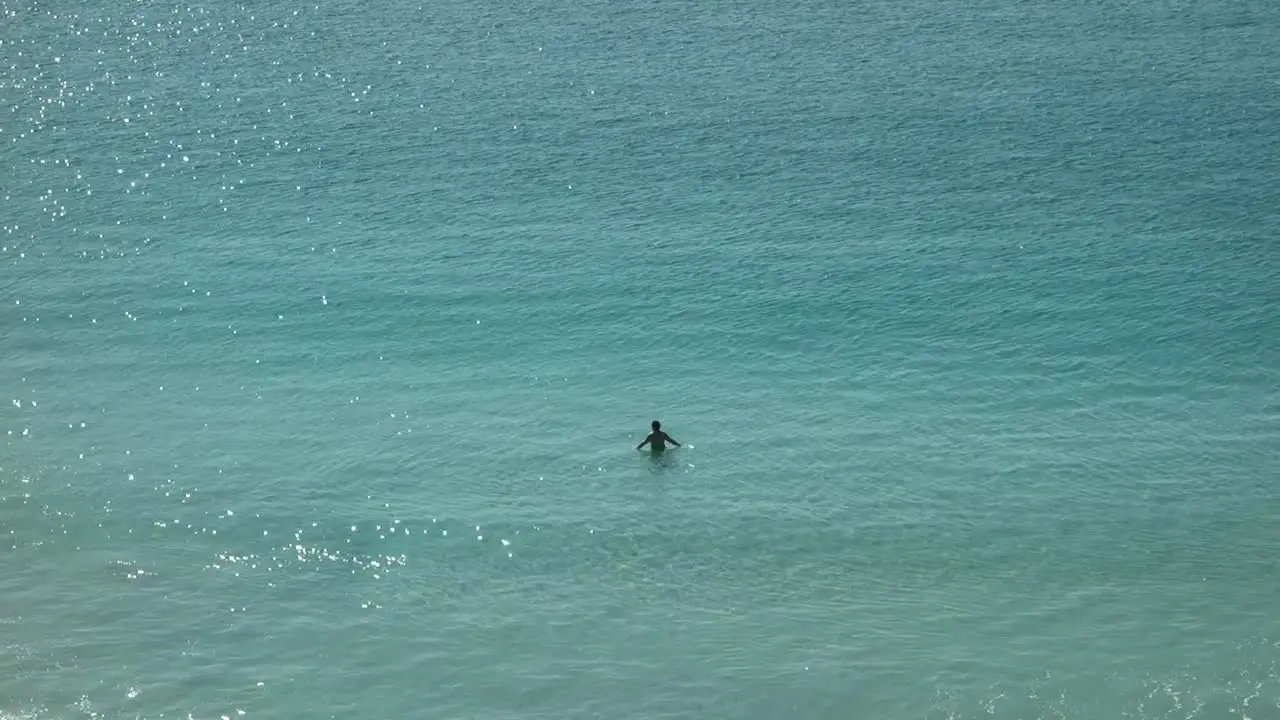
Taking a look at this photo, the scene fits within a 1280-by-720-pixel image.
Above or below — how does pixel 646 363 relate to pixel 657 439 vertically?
above

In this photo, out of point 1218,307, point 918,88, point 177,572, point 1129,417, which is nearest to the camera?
point 177,572

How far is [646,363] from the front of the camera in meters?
70.2

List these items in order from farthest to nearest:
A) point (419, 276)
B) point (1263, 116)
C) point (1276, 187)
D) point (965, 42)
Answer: point (965, 42) < point (1263, 116) < point (1276, 187) < point (419, 276)

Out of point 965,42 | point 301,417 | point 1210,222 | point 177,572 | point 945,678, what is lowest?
point 945,678

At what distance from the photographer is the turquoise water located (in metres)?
49.2

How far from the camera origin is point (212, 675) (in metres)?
47.9

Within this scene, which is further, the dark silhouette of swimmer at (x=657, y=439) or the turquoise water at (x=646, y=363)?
the dark silhouette of swimmer at (x=657, y=439)

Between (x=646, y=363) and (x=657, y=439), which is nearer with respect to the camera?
(x=657, y=439)

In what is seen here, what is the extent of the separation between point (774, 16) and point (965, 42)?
14.2 meters

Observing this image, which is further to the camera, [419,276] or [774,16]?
[774,16]

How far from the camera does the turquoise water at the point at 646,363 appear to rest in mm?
49188

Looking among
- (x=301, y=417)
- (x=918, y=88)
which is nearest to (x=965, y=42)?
(x=918, y=88)

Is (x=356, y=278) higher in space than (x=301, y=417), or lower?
higher

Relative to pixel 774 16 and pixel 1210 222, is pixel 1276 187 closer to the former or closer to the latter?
pixel 1210 222
